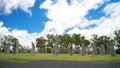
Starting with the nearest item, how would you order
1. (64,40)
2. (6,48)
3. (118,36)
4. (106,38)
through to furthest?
(6,48)
(118,36)
(64,40)
(106,38)

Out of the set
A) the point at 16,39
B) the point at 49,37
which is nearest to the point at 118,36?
the point at 49,37

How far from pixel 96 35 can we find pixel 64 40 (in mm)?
20838

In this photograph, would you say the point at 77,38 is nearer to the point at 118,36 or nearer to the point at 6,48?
the point at 118,36

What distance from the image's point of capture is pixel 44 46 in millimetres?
87688

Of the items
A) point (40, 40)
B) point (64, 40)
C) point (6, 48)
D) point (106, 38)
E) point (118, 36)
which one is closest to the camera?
point (6, 48)

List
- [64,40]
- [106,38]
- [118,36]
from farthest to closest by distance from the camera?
1. [106,38]
2. [64,40]
3. [118,36]

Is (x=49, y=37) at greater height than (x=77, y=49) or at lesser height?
greater

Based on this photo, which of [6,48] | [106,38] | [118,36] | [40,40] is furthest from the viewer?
[106,38]

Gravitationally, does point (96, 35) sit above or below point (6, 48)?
above

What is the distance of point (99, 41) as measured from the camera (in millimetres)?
95062

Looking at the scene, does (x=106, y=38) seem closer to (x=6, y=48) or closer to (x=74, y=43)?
(x=74, y=43)

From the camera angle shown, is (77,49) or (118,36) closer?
(118,36)

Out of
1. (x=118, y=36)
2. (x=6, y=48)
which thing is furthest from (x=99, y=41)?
(x=6, y=48)

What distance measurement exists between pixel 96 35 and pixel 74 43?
14399 millimetres
